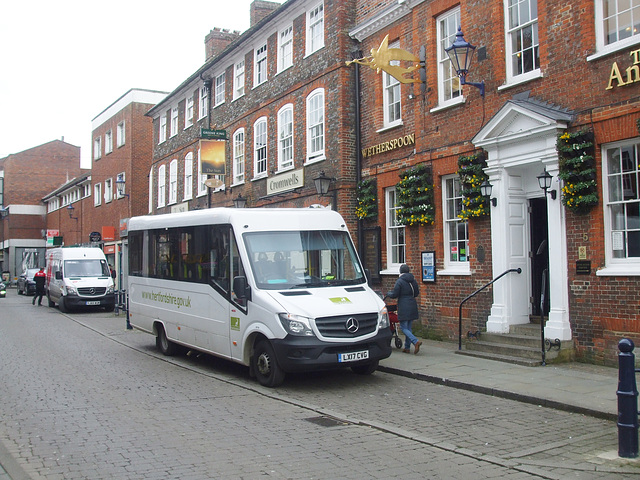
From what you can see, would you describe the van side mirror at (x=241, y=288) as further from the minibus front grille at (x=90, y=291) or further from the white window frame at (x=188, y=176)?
the white window frame at (x=188, y=176)

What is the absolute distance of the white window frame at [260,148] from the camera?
22484 millimetres

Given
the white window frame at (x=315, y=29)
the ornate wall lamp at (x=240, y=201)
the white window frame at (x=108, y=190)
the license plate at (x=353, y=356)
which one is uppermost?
the white window frame at (x=315, y=29)

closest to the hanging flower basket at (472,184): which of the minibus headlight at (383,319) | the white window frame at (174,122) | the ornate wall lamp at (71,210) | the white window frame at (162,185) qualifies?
the minibus headlight at (383,319)

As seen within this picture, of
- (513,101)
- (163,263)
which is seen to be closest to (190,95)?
(163,263)

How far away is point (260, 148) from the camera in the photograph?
22.8 metres

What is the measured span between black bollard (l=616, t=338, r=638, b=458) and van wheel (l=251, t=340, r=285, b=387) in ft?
15.6

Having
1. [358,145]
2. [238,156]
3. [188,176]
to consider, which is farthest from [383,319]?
[188,176]

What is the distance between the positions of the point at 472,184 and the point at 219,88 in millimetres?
15978

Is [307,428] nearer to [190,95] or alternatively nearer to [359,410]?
[359,410]

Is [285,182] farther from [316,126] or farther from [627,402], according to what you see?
[627,402]

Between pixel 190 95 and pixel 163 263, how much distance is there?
1838cm

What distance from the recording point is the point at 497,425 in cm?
731

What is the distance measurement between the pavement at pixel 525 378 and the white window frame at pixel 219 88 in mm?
16854

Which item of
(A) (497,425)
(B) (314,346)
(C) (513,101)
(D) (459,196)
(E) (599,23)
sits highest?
(E) (599,23)
